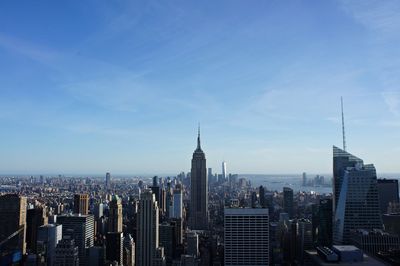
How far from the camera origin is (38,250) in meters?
35.7

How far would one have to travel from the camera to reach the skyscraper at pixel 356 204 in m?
32.7

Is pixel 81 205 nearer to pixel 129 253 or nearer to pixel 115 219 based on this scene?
pixel 115 219

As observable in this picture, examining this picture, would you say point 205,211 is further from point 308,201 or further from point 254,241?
point 254,241

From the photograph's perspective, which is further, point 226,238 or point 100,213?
point 100,213

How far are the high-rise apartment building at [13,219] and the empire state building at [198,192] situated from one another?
2704 cm

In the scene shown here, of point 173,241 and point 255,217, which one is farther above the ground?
point 255,217

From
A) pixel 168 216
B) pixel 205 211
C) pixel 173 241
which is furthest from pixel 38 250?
pixel 205 211

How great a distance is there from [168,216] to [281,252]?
2434 centimetres

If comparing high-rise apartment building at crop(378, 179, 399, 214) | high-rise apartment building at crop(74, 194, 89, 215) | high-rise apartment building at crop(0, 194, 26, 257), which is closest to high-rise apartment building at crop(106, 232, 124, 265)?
high-rise apartment building at crop(0, 194, 26, 257)

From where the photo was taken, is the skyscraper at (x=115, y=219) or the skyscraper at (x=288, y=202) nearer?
the skyscraper at (x=115, y=219)

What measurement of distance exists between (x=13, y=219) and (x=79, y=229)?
19.1 feet

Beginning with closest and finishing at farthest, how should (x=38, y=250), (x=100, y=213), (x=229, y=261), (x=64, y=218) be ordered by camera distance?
(x=229, y=261) < (x=38, y=250) < (x=64, y=218) < (x=100, y=213)

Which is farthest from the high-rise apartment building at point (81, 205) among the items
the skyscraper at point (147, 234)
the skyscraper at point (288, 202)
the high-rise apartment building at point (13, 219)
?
the skyscraper at point (288, 202)

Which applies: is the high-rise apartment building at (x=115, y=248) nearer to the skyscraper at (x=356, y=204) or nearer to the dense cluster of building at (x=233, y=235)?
the dense cluster of building at (x=233, y=235)
